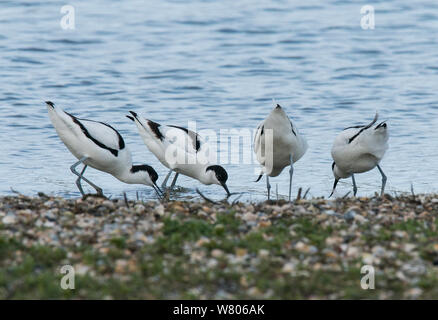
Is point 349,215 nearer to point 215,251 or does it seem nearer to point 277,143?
point 215,251

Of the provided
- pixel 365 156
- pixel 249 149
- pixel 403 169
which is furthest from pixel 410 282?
pixel 249 149

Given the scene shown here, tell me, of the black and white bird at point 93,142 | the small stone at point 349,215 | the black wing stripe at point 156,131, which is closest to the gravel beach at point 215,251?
the small stone at point 349,215

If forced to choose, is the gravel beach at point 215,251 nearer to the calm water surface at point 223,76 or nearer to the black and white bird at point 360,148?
the black and white bird at point 360,148

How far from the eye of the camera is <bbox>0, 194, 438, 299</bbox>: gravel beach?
6.30 metres

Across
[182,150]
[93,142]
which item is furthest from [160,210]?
[182,150]

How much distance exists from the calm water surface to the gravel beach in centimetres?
403

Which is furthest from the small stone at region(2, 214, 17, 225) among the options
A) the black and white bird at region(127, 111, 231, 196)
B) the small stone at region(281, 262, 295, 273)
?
the black and white bird at region(127, 111, 231, 196)

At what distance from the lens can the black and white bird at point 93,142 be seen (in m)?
10.6

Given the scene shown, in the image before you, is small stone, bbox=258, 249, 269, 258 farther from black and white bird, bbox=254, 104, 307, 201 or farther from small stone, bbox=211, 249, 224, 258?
black and white bird, bbox=254, 104, 307, 201

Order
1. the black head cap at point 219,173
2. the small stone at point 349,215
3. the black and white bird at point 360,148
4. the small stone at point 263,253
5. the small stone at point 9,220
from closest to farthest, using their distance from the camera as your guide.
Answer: the small stone at point 263,253 < the small stone at point 9,220 < the small stone at point 349,215 < the black and white bird at point 360,148 < the black head cap at point 219,173

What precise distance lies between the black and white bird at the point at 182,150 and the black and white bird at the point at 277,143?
661 mm

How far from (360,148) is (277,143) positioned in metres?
1.09

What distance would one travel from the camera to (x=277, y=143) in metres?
11.0

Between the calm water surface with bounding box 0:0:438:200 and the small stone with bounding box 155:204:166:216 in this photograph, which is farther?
the calm water surface with bounding box 0:0:438:200
